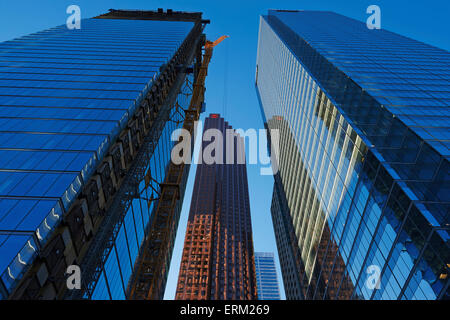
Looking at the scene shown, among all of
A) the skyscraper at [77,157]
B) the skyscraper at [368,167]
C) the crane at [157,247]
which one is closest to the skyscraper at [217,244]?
the skyscraper at [368,167]

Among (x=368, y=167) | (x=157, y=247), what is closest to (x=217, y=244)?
(x=157, y=247)

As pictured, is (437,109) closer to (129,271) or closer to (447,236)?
(447,236)

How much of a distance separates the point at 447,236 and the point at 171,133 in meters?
43.6

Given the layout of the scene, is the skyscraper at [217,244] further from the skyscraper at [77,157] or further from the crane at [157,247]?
the crane at [157,247]

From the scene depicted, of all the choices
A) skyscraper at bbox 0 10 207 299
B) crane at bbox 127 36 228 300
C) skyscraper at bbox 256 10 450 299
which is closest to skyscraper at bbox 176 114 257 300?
skyscraper at bbox 256 10 450 299

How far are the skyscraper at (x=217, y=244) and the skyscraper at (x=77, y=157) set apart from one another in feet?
261

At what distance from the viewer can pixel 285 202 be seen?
269 feet

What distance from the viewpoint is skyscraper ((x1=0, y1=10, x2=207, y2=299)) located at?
15095mm

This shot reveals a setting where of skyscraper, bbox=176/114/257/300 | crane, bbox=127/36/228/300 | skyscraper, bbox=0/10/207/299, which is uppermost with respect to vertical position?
skyscraper, bbox=0/10/207/299

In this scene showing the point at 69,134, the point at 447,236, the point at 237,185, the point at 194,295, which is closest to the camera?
the point at 447,236

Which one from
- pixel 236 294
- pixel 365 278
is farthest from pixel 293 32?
pixel 236 294

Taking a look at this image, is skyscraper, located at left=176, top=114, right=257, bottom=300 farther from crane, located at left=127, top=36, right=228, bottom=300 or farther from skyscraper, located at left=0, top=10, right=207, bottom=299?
crane, located at left=127, top=36, right=228, bottom=300

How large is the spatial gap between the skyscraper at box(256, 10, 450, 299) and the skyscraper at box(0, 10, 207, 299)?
92.1 feet

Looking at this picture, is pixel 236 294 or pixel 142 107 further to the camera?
pixel 236 294
